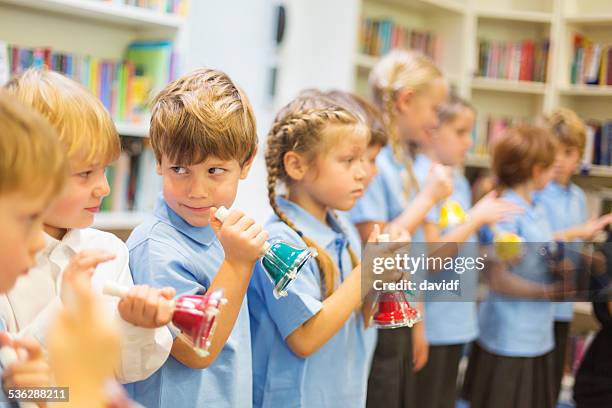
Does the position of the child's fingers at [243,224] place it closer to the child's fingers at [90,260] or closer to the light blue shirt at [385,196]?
the child's fingers at [90,260]

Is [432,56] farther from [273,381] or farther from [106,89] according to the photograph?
[273,381]

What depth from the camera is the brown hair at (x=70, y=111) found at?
1.06 m

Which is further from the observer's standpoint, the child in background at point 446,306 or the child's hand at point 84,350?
the child in background at point 446,306

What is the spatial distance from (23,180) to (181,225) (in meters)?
0.56

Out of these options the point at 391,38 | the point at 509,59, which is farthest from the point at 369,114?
the point at 509,59

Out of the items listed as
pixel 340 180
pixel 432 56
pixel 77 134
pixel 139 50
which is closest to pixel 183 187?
pixel 77 134

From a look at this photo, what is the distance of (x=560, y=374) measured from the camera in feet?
10.0

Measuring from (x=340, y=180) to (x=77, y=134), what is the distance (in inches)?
26.8

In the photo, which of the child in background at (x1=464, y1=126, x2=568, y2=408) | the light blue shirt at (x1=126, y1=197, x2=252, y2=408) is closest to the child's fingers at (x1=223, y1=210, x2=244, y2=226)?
the light blue shirt at (x1=126, y1=197, x2=252, y2=408)

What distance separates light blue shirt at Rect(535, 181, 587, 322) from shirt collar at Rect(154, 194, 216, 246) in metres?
2.10

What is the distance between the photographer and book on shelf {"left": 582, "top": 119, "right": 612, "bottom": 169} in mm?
3891

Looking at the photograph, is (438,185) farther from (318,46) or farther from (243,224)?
(318,46)

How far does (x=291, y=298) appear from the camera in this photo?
144 cm

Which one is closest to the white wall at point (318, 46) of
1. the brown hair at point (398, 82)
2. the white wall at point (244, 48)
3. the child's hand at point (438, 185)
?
the white wall at point (244, 48)
